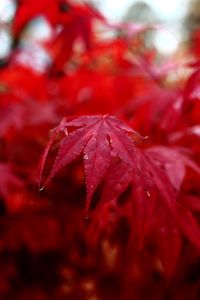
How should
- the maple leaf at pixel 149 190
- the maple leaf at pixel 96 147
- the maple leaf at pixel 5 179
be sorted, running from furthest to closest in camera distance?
1. the maple leaf at pixel 5 179
2. the maple leaf at pixel 149 190
3. the maple leaf at pixel 96 147

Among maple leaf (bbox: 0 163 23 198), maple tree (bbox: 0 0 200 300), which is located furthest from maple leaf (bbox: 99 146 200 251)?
maple leaf (bbox: 0 163 23 198)

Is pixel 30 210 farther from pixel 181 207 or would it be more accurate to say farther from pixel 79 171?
pixel 181 207

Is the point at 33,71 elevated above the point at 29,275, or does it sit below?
above

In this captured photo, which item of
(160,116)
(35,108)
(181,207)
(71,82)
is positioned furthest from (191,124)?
(71,82)

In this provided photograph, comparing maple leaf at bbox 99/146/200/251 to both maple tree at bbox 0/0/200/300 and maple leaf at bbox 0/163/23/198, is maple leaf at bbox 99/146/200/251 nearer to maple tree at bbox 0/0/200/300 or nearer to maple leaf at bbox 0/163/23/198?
maple tree at bbox 0/0/200/300

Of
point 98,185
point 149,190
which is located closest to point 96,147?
point 149,190

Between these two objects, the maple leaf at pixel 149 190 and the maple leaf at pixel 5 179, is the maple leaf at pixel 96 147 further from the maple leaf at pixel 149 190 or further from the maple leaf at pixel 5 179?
the maple leaf at pixel 5 179

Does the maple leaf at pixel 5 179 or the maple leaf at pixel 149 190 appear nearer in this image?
the maple leaf at pixel 149 190

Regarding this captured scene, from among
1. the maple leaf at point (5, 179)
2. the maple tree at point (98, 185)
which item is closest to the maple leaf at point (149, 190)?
the maple tree at point (98, 185)

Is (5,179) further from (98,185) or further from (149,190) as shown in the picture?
(149,190)
